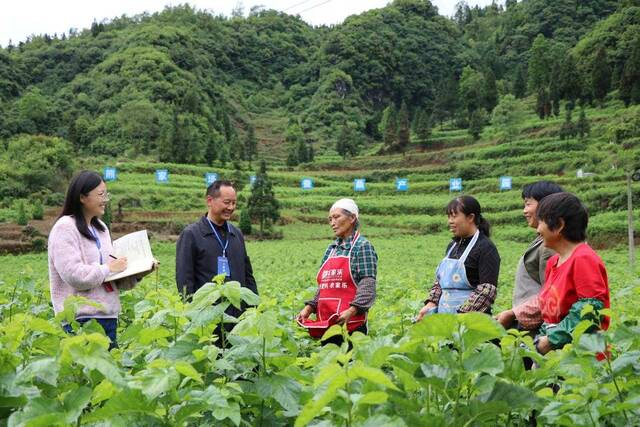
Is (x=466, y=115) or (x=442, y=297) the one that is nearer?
(x=442, y=297)

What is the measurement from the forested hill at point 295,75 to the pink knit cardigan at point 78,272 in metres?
49.5

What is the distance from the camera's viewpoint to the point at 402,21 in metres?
102

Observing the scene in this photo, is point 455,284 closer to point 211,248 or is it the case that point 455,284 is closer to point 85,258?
point 211,248

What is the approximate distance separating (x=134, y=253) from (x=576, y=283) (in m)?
2.29

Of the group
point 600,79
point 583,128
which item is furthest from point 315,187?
point 600,79

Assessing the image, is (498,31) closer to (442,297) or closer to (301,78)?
(301,78)

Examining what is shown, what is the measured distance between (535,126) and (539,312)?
168 feet

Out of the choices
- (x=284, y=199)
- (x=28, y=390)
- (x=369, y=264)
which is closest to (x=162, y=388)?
(x=28, y=390)

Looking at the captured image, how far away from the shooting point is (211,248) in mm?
4242

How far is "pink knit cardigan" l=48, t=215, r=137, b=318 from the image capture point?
351cm

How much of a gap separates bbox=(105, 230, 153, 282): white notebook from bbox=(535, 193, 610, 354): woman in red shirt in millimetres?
2013

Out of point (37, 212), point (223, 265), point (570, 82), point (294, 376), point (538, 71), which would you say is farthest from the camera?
point (538, 71)

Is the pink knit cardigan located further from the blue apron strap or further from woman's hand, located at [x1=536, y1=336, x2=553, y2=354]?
woman's hand, located at [x1=536, y1=336, x2=553, y2=354]

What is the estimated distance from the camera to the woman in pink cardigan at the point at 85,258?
352cm
